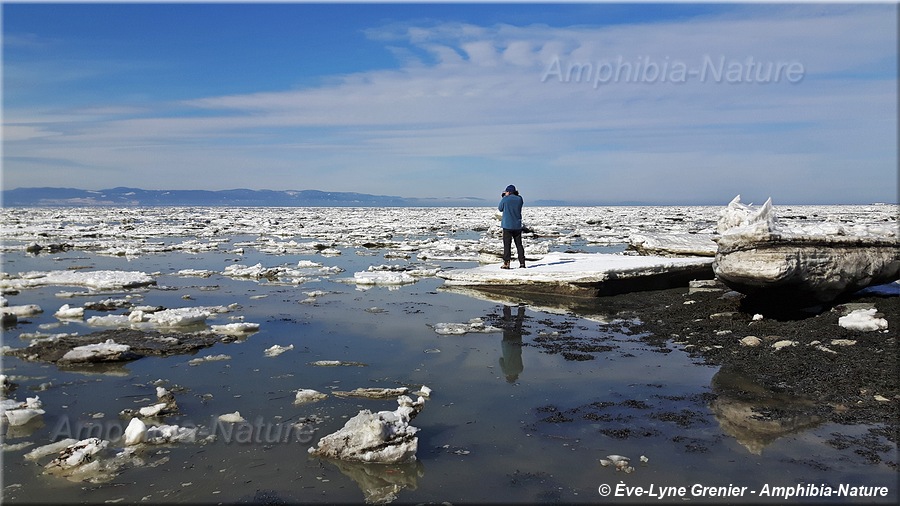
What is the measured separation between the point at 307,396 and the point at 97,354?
9.02 feet

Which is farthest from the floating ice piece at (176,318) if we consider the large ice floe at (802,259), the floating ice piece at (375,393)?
the large ice floe at (802,259)

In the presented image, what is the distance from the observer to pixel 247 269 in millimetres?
13945

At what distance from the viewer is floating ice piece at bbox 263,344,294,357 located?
22.3 ft

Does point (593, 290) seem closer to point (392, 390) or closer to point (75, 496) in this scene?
point (392, 390)

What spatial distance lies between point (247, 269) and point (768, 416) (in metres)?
11.8

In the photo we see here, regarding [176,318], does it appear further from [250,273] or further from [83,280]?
[250,273]

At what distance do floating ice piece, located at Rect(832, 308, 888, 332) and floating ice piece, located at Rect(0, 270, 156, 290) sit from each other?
40.2ft

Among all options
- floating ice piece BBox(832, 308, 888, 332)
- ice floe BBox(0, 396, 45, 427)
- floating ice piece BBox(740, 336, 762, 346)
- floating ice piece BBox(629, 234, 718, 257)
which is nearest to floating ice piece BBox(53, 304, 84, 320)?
ice floe BBox(0, 396, 45, 427)

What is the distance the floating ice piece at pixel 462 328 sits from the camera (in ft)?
26.3

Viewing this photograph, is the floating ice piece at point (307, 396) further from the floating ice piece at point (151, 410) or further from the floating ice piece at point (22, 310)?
the floating ice piece at point (22, 310)

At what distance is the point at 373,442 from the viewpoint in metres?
4.06

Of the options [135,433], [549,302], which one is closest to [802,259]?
[549,302]

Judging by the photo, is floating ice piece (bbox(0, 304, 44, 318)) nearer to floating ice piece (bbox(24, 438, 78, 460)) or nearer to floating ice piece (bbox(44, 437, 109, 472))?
floating ice piece (bbox(24, 438, 78, 460))

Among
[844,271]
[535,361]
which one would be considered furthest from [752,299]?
[535,361]
